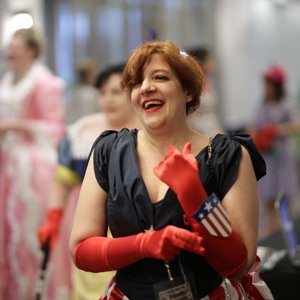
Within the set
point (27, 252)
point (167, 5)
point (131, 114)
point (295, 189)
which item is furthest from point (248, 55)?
point (131, 114)

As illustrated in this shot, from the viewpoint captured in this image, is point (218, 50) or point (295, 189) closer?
point (295, 189)

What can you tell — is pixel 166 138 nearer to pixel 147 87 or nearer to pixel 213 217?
pixel 147 87

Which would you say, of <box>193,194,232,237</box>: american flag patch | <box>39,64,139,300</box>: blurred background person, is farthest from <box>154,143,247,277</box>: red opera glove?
<box>39,64,139,300</box>: blurred background person

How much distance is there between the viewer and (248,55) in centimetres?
1027

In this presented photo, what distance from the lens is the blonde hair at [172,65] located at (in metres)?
2.03

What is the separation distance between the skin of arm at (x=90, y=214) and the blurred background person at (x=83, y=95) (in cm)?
569

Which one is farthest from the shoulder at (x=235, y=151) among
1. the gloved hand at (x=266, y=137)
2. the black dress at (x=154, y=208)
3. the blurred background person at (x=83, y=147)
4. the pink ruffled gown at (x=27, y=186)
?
the gloved hand at (x=266, y=137)

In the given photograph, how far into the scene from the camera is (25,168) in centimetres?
440

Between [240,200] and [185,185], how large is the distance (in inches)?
7.6

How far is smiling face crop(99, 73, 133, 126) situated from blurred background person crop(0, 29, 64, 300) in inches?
44.7

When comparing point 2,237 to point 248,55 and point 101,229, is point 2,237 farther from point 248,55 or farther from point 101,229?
point 248,55

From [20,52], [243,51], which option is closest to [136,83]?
[20,52]

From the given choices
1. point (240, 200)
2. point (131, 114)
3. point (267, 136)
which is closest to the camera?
point (240, 200)

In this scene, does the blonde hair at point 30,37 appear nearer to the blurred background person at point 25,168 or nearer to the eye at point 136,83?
the blurred background person at point 25,168
